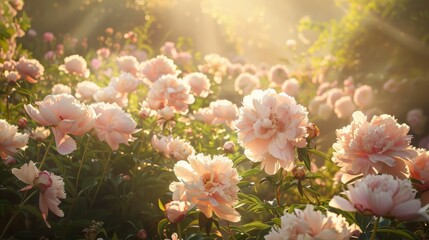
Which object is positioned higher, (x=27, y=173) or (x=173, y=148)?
(x=173, y=148)

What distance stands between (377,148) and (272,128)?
12.1 inches

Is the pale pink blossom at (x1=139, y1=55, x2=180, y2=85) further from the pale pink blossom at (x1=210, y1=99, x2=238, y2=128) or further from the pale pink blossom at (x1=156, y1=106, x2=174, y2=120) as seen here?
the pale pink blossom at (x1=156, y1=106, x2=174, y2=120)

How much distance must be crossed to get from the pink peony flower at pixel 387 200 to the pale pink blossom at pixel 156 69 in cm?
194

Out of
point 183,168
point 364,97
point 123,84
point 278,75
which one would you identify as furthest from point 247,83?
point 183,168

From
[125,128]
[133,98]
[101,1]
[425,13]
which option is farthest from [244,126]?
[101,1]

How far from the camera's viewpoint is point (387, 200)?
Result: 910 mm

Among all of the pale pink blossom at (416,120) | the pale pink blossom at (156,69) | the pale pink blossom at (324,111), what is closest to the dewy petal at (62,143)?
the pale pink blossom at (156,69)

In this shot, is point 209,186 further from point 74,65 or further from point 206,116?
point 74,65

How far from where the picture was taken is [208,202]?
120 centimetres

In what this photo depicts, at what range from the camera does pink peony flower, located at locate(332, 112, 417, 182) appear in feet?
4.32

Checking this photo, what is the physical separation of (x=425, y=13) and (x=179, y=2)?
6.48 meters

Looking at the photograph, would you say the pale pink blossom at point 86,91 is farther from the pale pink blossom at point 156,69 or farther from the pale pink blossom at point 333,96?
the pale pink blossom at point 333,96

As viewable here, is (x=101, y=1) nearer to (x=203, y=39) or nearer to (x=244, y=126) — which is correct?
(x=203, y=39)

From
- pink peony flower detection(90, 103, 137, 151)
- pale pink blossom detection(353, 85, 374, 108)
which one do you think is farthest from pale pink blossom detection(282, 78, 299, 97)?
pink peony flower detection(90, 103, 137, 151)
